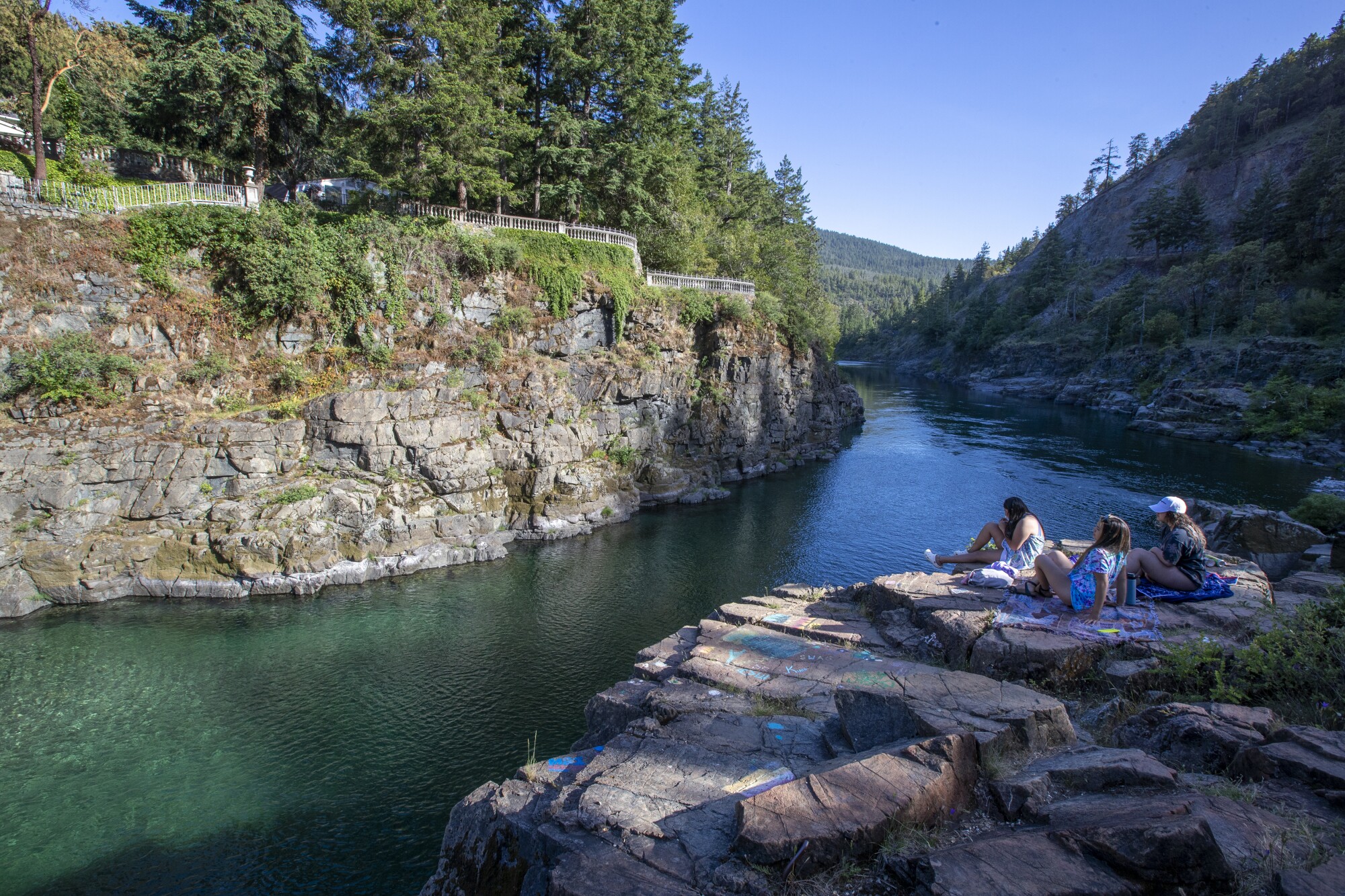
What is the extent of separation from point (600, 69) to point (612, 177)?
4.85 meters

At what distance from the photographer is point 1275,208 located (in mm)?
57938

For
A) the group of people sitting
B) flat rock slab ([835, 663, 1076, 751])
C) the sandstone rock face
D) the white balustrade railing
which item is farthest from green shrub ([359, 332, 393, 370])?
flat rock slab ([835, 663, 1076, 751])

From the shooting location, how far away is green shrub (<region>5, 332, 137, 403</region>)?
1848 centimetres

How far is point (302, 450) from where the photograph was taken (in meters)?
21.3

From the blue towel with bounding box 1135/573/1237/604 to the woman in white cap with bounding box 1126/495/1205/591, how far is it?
0.20 ft

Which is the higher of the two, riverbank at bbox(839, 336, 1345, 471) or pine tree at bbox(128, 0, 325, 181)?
pine tree at bbox(128, 0, 325, 181)

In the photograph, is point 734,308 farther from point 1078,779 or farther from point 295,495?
point 1078,779

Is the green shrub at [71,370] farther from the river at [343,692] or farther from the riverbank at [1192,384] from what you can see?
the riverbank at [1192,384]

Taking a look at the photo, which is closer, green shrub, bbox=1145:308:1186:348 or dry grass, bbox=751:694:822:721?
dry grass, bbox=751:694:822:721

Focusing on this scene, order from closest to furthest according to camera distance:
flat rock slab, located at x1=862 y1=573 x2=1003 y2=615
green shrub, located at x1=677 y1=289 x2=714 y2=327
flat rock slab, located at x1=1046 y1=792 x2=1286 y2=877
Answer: flat rock slab, located at x1=1046 y1=792 x2=1286 y2=877
flat rock slab, located at x1=862 y1=573 x2=1003 y2=615
green shrub, located at x1=677 y1=289 x2=714 y2=327

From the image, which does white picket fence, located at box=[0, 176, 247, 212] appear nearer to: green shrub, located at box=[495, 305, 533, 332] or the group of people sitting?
green shrub, located at box=[495, 305, 533, 332]

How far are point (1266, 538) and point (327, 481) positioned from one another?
29.6 meters

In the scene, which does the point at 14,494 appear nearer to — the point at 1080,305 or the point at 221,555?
the point at 221,555

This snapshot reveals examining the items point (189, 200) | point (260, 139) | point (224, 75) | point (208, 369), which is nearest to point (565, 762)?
point (208, 369)
